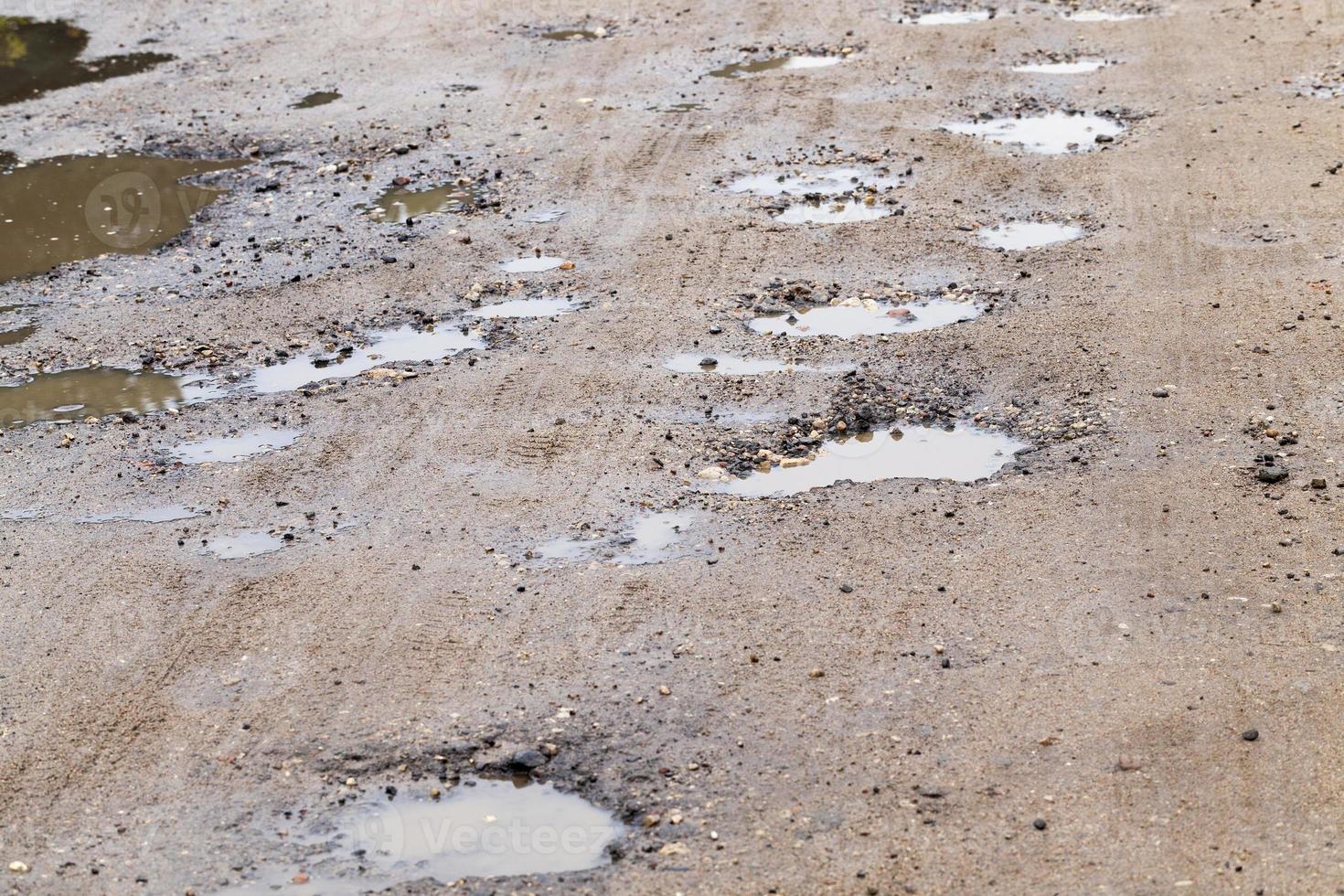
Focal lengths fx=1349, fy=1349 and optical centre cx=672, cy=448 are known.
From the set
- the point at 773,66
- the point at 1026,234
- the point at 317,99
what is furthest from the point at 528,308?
the point at 773,66

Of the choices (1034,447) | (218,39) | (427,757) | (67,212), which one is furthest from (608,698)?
(218,39)

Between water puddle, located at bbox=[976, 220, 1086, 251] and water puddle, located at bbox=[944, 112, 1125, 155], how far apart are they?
1.27 m

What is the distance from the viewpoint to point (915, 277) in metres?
7.52

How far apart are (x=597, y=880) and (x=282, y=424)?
3388 millimetres

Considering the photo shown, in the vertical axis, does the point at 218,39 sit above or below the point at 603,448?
above

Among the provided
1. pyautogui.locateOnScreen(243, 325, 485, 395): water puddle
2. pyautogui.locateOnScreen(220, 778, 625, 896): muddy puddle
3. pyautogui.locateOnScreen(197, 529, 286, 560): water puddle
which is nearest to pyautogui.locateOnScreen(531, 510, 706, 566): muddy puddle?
pyautogui.locateOnScreen(197, 529, 286, 560): water puddle

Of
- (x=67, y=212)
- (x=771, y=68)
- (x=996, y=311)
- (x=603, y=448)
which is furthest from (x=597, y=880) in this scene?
(x=771, y=68)

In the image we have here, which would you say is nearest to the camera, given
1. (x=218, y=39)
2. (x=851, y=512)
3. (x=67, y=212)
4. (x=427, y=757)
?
(x=427, y=757)

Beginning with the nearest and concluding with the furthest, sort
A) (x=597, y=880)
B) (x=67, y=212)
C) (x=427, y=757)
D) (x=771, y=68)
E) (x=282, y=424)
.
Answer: (x=597, y=880) < (x=427, y=757) < (x=282, y=424) < (x=67, y=212) < (x=771, y=68)

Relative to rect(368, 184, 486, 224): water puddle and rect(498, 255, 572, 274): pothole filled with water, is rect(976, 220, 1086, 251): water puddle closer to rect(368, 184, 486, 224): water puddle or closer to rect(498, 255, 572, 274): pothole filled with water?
rect(498, 255, 572, 274): pothole filled with water

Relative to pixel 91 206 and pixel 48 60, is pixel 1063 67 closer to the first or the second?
pixel 91 206

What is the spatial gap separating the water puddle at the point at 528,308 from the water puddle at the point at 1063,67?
17.0 ft

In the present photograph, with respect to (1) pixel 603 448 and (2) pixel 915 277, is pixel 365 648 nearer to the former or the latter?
(1) pixel 603 448

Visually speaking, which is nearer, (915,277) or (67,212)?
(915,277)
